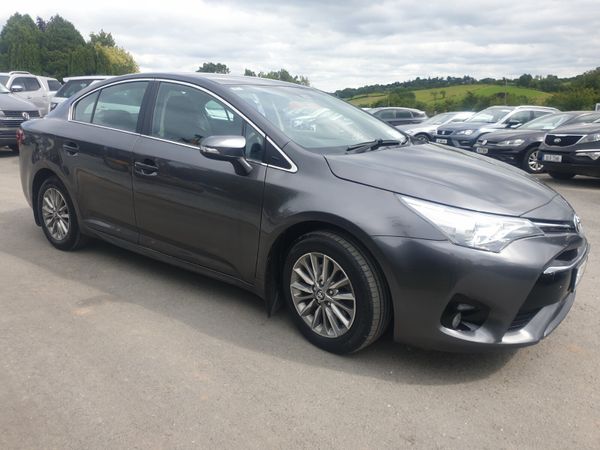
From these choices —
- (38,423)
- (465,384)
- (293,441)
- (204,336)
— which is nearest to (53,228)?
(204,336)

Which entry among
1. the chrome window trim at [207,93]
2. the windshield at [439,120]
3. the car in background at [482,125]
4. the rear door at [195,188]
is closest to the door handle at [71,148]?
the chrome window trim at [207,93]

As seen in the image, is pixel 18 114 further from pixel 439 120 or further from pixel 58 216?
pixel 439 120

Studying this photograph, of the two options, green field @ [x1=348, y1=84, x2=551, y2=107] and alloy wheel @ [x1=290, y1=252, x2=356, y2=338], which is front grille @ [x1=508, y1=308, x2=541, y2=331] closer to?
alloy wheel @ [x1=290, y1=252, x2=356, y2=338]

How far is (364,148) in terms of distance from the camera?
12.1 feet

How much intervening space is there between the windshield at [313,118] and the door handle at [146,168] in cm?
81

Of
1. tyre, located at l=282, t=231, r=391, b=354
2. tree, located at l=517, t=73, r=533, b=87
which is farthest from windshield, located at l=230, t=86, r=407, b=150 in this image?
tree, located at l=517, t=73, r=533, b=87

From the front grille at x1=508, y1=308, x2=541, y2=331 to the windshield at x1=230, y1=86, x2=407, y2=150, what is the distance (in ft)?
5.00

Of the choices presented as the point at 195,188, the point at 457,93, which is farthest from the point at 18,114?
the point at 457,93

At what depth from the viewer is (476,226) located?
2840 millimetres

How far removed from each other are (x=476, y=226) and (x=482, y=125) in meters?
12.6

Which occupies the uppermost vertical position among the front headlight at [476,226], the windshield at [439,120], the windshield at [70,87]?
the front headlight at [476,226]

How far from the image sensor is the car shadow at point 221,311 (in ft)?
10.3

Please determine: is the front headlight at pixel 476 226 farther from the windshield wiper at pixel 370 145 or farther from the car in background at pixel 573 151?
the car in background at pixel 573 151

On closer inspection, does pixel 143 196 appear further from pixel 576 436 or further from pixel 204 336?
pixel 576 436
